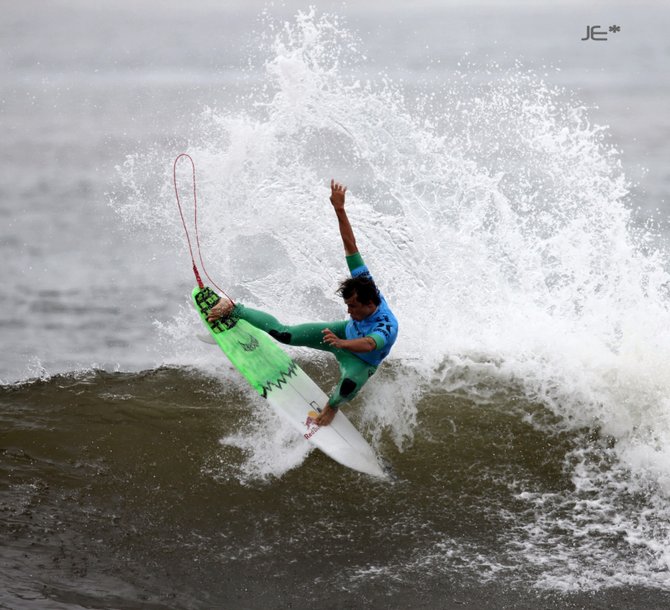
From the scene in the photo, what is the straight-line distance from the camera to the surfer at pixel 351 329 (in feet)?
21.3

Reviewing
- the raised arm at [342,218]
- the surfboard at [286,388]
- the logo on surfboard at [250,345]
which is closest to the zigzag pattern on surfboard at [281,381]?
the surfboard at [286,388]

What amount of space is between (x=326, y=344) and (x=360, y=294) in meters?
0.72

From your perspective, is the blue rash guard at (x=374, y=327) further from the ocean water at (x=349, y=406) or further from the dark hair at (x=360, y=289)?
the ocean water at (x=349, y=406)

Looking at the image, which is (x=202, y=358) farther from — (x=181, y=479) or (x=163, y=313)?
(x=163, y=313)

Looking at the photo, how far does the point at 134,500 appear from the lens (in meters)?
6.80

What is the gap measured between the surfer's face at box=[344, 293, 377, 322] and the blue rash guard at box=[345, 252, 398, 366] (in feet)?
0.18

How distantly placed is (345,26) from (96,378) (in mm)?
19995

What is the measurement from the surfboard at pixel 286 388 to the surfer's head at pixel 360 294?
41.0 inches

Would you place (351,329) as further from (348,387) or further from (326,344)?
(348,387)

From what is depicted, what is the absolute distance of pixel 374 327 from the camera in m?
6.64

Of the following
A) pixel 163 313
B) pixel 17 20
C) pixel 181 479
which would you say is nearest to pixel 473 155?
pixel 163 313

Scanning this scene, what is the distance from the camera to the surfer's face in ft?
21.4

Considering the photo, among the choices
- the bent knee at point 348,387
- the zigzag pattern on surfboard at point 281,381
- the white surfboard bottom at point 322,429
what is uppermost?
the zigzag pattern on surfboard at point 281,381

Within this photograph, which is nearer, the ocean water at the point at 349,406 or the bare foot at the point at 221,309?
the ocean water at the point at 349,406
